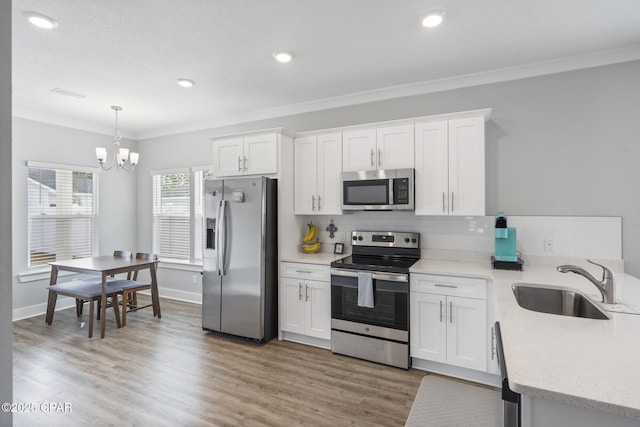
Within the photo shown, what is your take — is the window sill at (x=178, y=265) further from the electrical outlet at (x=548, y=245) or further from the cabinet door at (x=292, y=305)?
the electrical outlet at (x=548, y=245)

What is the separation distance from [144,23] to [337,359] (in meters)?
3.20

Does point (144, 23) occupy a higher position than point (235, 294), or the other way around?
point (144, 23)

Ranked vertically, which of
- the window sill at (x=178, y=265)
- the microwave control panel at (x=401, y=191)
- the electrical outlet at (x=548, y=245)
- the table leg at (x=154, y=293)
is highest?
the microwave control panel at (x=401, y=191)

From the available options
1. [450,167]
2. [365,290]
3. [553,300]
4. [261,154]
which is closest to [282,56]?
[261,154]

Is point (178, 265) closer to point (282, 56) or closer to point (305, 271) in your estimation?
point (305, 271)

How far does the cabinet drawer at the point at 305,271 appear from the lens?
3.38 metres

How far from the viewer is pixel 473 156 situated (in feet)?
9.77

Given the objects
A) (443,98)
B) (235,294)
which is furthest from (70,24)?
(443,98)

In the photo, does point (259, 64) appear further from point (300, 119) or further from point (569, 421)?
point (569, 421)

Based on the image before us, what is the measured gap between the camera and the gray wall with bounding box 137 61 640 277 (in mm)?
2766

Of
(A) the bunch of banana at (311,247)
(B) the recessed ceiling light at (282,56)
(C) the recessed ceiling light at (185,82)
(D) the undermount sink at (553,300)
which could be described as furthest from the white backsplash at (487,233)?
(C) the recessed ceiling light at (185,82)

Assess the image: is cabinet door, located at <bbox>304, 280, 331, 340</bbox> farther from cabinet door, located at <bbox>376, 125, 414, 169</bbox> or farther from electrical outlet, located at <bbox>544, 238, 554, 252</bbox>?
electrical outlet, located at <bbox>544, 238, 554, 252</bbox>

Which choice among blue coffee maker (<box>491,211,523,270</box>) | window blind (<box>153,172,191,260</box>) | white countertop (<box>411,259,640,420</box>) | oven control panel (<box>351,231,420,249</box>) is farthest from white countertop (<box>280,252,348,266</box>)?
window blind (<box>153,172,191,260</box>)

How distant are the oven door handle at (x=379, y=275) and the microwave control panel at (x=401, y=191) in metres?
0.71
